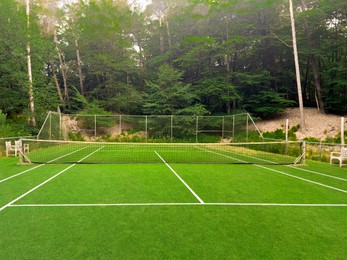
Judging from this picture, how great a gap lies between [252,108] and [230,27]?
9.81 metres

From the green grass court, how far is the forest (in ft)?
53.3

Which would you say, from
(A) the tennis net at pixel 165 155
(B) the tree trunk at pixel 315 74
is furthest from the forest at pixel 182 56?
(A) the tennis net at pixel 165 155

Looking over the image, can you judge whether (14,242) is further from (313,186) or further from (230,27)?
(230,27)

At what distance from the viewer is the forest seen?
23719 millimetres

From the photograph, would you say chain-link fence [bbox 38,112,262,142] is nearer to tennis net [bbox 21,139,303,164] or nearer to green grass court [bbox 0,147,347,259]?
tennis net [bbox 21,139,303,164]

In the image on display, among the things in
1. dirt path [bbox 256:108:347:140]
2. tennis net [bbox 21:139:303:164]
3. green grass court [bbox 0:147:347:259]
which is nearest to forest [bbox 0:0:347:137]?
dirt path [bbox 256:108:347:140]

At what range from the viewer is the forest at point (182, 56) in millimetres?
23719

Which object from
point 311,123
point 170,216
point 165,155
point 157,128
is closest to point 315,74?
point 311,123

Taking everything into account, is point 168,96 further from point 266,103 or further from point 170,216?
point 170,216

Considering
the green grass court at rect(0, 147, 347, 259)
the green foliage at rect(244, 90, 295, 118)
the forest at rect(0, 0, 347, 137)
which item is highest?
the forest at rect(0, 0, 347, 137)

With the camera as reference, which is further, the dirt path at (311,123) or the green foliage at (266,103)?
the green foliage at (266,103)

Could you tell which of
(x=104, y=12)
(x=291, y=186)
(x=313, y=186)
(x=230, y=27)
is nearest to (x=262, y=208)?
(x=291, y=186)

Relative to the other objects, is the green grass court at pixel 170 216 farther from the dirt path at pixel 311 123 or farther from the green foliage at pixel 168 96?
the green foliage at pixel 168 96

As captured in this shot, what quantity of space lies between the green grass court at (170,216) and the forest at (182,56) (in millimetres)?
16244
